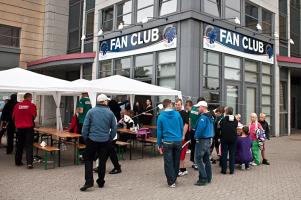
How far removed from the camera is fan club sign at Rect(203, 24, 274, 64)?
12.9 meters

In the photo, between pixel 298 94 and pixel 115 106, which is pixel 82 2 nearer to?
pixel 115 106

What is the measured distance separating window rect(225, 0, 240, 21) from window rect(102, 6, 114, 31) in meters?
5.93

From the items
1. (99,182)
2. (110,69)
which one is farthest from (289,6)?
(99,182)

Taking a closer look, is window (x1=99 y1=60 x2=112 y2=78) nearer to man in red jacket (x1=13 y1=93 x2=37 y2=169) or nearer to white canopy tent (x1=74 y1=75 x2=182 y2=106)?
white canopy tent (x1=74 y1=75 x2=182 y2=106)

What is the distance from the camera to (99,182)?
241 inches

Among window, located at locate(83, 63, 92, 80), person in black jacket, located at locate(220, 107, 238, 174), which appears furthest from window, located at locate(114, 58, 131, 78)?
person in black jacket, located at locate(220, 107, 238, 174)

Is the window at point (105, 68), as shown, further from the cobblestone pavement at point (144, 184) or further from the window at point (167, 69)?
the cobblestone pavement at point (144, 184)

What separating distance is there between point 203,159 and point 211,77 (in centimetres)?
672

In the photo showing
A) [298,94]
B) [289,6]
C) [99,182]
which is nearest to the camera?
[99,182]

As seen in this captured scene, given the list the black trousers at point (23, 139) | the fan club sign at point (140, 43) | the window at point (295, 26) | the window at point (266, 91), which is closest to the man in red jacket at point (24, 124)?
the black trousers at point (23, 139)

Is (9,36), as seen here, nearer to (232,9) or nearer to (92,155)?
(232,9)

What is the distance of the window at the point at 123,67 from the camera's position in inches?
592

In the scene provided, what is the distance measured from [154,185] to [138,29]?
9.22 meters

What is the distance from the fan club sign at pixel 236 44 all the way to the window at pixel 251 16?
0.77m
